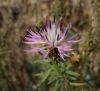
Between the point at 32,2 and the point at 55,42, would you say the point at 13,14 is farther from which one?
the point at 55,42

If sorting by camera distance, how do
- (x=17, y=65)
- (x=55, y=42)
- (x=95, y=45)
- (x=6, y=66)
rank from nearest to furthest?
1. (x=55, y=42)
2. (x=95, y=45)
3. (x=6, y=66)
4. (x=17, y=65)

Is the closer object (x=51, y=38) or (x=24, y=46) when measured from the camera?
(x=51, y=38)

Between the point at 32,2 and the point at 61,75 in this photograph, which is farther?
the point at 32,2

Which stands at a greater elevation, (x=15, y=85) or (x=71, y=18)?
(x=71, y=18)

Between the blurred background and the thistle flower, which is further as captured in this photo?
the blurred background

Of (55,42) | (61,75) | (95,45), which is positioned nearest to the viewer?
(55,42)

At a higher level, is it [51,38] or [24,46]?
[51,38]

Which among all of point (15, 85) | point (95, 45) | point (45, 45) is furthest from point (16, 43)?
point (45, 45)

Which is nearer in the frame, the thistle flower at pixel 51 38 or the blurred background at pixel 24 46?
the thistle flower at pixel 51 38

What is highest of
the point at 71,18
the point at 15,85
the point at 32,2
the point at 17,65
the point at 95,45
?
the point at 32,2
